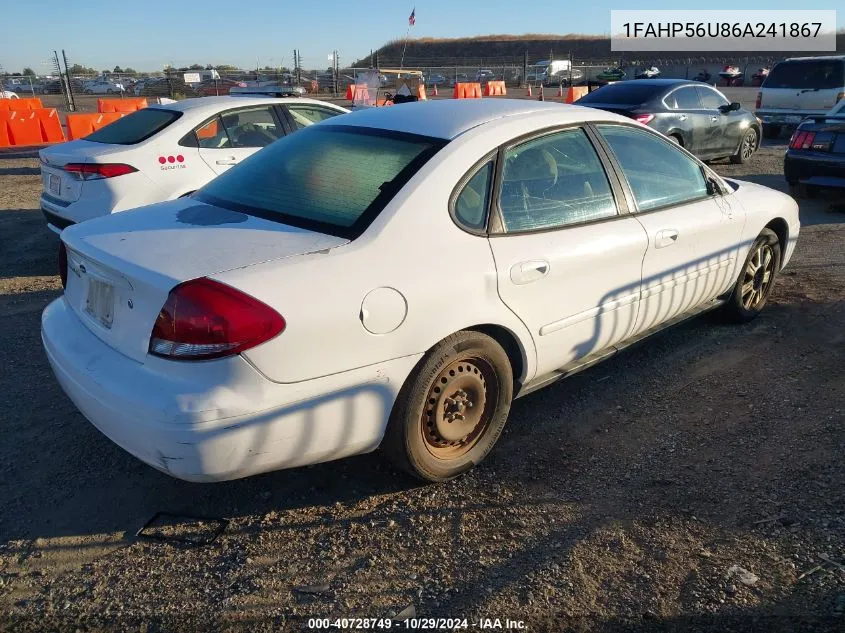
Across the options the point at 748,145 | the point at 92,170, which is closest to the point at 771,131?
the point at 748,145

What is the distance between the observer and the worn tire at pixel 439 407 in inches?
117

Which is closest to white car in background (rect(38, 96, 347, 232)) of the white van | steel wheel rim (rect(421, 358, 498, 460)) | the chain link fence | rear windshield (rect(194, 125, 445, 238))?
rear windshield (rect(194, 125, 445, 238))

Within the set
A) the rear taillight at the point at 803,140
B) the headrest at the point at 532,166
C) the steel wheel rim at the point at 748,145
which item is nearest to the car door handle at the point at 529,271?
the headrest at the point at 532,166

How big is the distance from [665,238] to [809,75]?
14.4 metres

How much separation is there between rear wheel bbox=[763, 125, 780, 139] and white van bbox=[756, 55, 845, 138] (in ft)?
0.48

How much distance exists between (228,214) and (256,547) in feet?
4.81

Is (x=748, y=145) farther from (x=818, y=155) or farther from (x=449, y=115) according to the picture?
(x=449, y=115)

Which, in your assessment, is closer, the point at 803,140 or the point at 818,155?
the point at 818,155

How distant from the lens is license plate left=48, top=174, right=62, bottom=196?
21.0 ft

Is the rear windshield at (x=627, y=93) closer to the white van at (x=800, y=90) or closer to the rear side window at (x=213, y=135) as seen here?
the white van at (x=800, y=90)

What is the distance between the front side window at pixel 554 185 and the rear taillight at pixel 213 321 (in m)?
1.31

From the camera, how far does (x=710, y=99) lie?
11961 mm

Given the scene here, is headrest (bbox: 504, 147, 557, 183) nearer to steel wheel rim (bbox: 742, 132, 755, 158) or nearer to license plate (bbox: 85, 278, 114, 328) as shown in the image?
license plate (bbox: 85, 278, 114, 328)

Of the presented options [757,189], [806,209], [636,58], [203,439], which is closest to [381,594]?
[203,439]
